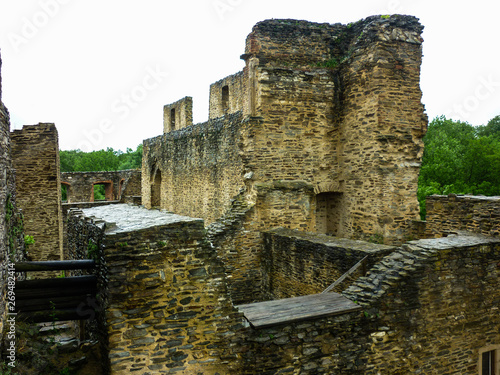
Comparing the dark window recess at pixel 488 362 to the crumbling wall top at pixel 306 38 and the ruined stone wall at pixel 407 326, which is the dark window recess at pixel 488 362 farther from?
the crumbling wall top at pixel 306 38

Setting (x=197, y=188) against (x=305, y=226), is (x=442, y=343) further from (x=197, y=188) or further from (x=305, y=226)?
(x=197, y=188)

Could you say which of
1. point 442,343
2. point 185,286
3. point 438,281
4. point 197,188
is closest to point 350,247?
point 438,281

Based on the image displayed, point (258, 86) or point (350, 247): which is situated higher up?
point (258, 86)

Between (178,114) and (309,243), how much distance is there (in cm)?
1615

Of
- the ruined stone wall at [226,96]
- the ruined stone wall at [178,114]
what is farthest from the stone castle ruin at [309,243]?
the ruined stone wall at [178,114]

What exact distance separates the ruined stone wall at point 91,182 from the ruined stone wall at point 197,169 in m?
5.32

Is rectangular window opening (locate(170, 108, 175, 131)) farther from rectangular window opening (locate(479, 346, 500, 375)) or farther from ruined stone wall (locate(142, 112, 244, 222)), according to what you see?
rectangular window opening (locate(479, 346, 500, 375))

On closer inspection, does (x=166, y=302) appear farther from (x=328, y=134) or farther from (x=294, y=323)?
(x=328, y=134)

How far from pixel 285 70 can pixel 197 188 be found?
7.37 meters

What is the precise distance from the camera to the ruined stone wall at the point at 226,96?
1888 centimetres

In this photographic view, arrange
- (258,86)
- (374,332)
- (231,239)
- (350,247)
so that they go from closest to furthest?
(374,332) → (350,247) → (231,239) → (258,86)

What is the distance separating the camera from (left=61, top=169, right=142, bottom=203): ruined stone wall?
27172 millimetres

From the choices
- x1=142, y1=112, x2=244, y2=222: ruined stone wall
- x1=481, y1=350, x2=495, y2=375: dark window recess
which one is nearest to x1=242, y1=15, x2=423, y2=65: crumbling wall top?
x1=142, y1=112, x2=244, y2=222: ruined stone wall

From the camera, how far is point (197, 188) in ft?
52.9
